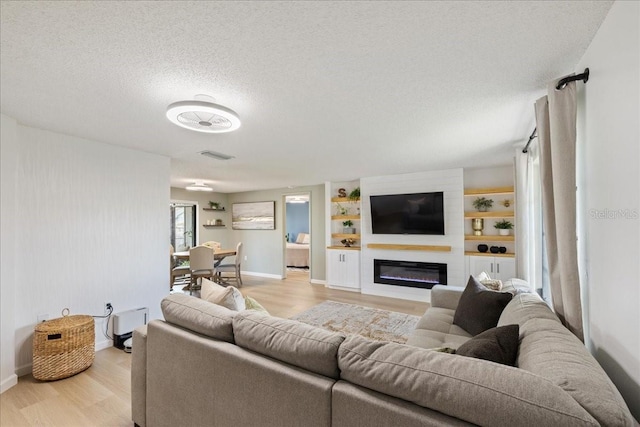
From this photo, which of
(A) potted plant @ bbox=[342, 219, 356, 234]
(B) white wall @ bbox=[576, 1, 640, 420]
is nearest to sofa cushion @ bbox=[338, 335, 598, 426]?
(B) white wall @ bbox=[576, 1, 640, 420]

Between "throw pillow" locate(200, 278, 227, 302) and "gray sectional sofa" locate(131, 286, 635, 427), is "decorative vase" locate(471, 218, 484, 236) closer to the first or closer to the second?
"gray sectional sofa" locate(131, 286, 635, 427)

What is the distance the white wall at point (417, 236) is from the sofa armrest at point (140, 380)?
429 cm

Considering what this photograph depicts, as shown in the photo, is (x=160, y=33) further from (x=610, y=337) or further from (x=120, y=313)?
(x=120, y=313)

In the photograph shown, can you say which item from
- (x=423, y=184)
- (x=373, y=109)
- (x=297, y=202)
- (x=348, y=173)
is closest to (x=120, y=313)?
(x=373, y=109)

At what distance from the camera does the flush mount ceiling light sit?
1877 millimetres

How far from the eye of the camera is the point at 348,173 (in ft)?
16.9

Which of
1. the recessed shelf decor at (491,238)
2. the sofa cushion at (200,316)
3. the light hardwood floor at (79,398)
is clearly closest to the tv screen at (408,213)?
the recessed shelf decor at (491,238)

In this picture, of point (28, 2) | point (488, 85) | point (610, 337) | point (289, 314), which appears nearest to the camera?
point (28, 2)

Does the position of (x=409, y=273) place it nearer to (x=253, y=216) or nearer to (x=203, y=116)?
(x=253, y=216)

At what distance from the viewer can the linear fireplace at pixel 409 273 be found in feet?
16.2

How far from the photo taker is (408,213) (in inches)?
203

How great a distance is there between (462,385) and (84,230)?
3707 mm

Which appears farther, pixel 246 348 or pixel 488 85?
pixel 488 85

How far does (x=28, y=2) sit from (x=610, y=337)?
2.91m
